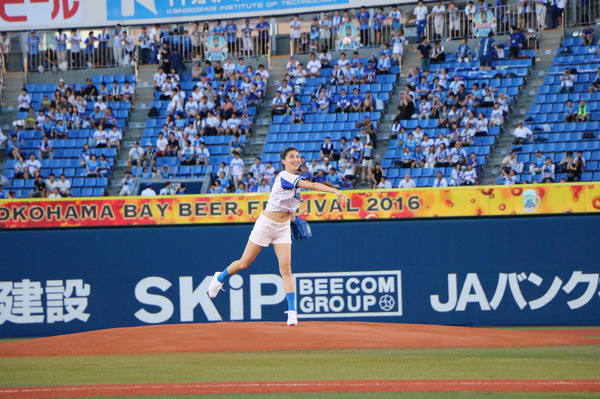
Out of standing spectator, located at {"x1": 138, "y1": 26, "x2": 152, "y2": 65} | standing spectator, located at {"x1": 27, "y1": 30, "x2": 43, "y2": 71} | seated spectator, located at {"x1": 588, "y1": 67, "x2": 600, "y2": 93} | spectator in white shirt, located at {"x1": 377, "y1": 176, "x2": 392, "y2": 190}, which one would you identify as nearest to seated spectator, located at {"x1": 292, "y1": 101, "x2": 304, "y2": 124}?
spectator in white shirt, located at {"x1": 377, "y1": 176, "x2": 392, "y2": 190}

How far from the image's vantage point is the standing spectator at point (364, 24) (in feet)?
91.9

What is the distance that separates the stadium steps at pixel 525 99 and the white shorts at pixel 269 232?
33.7 feet

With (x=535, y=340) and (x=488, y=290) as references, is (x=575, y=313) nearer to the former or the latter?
(x=488, y=290)

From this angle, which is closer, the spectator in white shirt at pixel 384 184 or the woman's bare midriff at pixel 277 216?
the woman's bare midriff at pixel 277 216

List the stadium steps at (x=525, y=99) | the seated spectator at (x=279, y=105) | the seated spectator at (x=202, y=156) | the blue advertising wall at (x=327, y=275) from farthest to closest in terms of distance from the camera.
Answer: the seated spectator at (x=279, y=105) < the seated spectator at (x=202, y=156) < the stadium steps at (x=525, y=99) < the blue advertising wall at (x=327, y=275)

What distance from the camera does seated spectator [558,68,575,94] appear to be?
2338cm

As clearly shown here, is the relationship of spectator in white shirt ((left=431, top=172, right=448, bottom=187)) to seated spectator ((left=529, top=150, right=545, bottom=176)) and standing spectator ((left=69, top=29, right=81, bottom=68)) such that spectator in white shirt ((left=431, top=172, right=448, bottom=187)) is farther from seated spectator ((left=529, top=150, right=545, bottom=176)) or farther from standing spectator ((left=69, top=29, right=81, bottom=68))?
standing spectator ((left=69, top=29, right=81, bottom=68))

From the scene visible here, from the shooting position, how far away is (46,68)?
100 ft

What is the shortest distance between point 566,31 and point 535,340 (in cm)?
1677

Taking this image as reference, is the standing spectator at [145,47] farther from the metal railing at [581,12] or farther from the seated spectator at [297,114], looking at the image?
the metal railing at [581,12]

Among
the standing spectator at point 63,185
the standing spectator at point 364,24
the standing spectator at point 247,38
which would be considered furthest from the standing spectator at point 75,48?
the standing spectator at point 364,24

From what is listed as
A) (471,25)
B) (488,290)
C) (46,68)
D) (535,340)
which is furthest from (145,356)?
(46,68)

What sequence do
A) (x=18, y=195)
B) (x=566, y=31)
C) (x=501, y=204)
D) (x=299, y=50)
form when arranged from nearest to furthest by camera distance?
(x=501, y=204)
(x=18, y=195)
(x=566, y=31)
(x=299, y=50)

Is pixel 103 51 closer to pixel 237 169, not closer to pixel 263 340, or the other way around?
pixel 237 169
